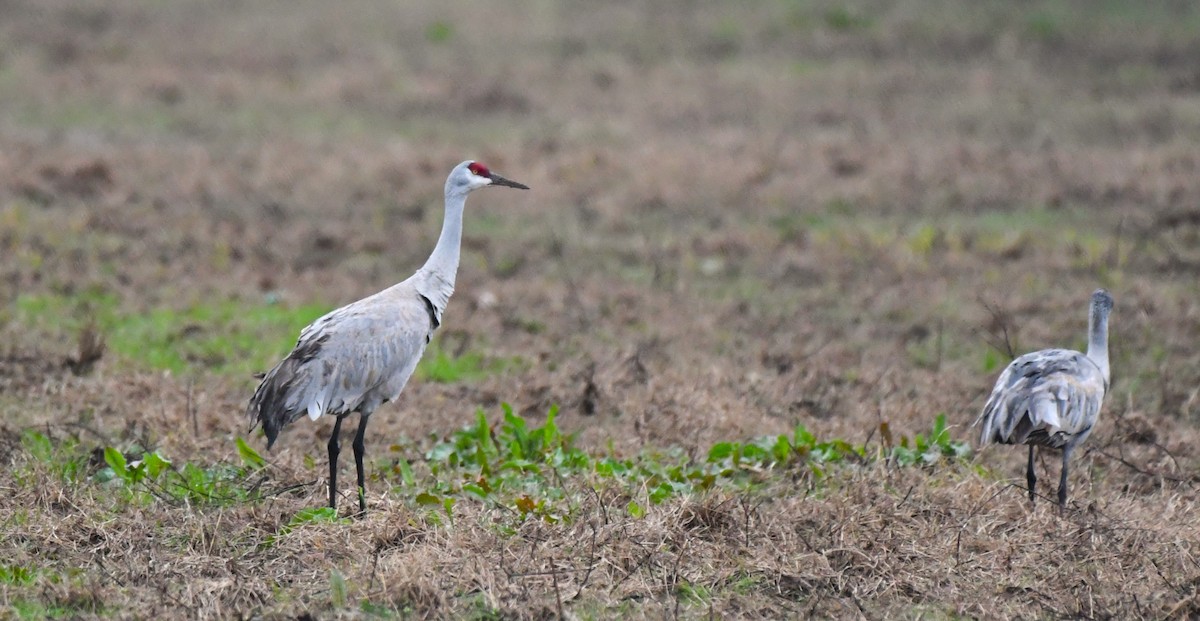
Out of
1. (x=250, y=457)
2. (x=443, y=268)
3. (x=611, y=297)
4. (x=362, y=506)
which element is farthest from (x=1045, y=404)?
(x=611, y=297)

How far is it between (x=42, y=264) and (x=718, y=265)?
5.74 metres

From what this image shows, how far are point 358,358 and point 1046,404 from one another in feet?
11.2

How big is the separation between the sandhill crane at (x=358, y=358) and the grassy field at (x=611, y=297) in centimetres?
35

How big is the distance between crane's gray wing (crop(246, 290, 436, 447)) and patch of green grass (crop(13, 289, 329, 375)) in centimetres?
239

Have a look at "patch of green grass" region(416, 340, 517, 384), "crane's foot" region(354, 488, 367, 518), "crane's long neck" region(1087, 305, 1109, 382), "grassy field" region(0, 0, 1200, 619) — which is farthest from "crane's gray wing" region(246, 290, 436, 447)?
"crane's long neck" region(1087, 305, 1109, 382)

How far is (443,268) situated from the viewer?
7.52m

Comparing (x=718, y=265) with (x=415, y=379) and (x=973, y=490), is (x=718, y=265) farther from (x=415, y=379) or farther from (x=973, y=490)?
(x=973, y=490)

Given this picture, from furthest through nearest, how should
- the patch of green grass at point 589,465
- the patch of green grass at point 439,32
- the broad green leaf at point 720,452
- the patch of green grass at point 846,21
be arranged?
the patch of green grass at point 439,32
the patch of green grass at point 846,21
the broad green leaf at point 720,452
the patch of green grass at point 589,465

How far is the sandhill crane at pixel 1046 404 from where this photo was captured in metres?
6.84

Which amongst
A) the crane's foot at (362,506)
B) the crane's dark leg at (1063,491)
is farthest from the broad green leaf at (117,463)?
the crane's dark leg at (1063,491)

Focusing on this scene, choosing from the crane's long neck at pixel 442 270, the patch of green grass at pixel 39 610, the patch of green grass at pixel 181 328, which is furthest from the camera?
the patch of green grass at pixel 181 328

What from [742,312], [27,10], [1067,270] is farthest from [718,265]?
[27,10]

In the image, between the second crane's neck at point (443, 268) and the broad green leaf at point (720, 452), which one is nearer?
the second crane's neck at point (443, 268)

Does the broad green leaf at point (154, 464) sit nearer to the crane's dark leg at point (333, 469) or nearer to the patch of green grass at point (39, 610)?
the crane's dark leg at point (333, 469)
